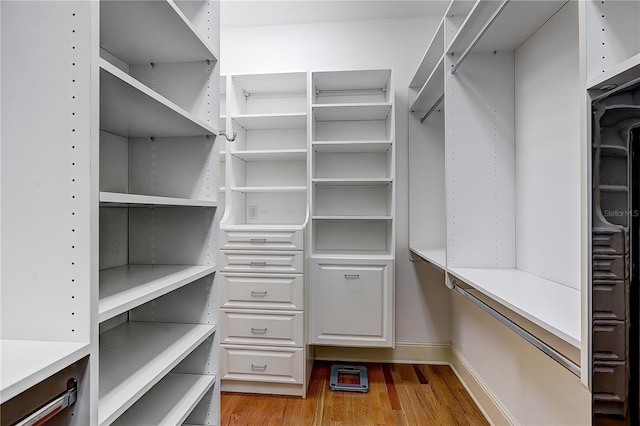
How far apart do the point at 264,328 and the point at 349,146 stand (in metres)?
1.45

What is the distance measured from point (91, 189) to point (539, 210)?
1.75m

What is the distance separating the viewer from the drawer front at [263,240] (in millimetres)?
2277

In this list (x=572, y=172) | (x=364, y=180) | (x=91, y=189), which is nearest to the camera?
(x=91, y=189)

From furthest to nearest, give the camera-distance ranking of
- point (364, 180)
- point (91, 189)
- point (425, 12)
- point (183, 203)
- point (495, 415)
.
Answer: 1. point (425, 12)
2. point (364, 180)
3. point (495, 415)
4. point (183, 203)
5. point (91, 189)

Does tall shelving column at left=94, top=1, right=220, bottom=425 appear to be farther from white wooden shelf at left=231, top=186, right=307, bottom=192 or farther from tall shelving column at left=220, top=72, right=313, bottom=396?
white wooden shelf at left=231, top=186, right=307, bottom=192

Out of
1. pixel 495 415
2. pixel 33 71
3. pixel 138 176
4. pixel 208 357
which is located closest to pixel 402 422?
pixel 495 415

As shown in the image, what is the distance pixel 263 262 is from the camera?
2.29 metres

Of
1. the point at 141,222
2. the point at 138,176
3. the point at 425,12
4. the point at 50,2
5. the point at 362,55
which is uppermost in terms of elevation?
the point at 425,12

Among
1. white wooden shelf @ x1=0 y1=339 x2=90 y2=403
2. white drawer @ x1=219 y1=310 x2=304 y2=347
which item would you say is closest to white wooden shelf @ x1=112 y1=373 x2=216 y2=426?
white wooden shelf @ x1=0 y1=339 x2=90 y2=403

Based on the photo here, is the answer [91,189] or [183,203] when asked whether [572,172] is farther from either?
[91,189]

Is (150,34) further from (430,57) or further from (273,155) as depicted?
(430,57)

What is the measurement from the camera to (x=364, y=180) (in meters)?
2.45

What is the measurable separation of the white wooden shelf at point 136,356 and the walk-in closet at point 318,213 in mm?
11

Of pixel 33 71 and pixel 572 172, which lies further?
pixel 572 172
